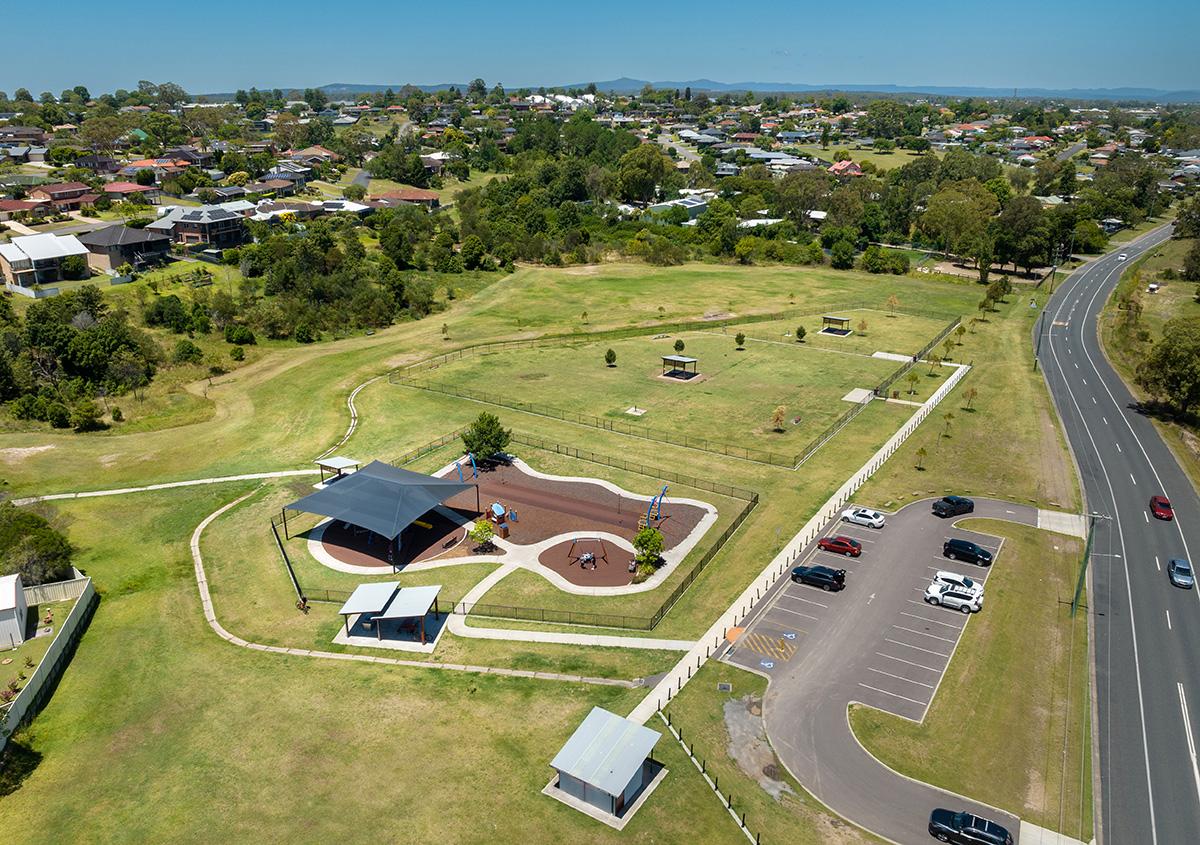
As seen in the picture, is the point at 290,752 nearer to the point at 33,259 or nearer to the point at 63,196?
the point at 33,259

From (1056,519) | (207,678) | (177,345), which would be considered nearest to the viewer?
(207,678)

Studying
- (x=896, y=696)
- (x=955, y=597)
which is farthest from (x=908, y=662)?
(x=955, y=597)

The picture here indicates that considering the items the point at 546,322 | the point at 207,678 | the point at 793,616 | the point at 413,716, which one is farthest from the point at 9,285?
the point at 793,616

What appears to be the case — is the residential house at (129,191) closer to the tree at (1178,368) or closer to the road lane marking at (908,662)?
the road lane marking at (908,662)

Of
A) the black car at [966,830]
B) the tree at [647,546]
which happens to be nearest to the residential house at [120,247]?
the tree at [647,546]

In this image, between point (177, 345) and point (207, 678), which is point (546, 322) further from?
point (207, 678)

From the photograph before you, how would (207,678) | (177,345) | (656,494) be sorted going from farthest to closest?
(177,345) < (656,494) < (207,678)

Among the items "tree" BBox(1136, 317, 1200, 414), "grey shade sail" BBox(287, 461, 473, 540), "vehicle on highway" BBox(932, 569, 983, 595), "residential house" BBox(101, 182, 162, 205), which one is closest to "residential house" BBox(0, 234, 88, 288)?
"residential house" BBox(101, 182, 162, 205)
